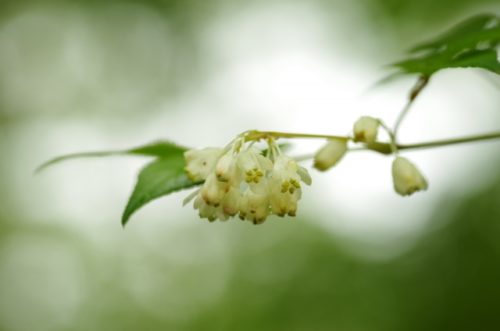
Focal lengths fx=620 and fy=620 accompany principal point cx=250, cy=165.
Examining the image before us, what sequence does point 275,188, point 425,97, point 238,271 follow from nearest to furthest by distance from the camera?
point 275,188 < point 425,97 < point 238,271

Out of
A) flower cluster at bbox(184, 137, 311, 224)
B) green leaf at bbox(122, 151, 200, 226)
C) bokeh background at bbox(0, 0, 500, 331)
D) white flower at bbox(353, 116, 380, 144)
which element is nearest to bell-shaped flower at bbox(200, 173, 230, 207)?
flower cluster at bbox(184, 137, 311, 224)

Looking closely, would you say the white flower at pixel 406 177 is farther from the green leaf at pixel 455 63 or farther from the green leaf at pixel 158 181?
the green leaf at pixel 158 181

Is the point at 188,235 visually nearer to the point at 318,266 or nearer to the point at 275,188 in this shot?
the point at 318,266

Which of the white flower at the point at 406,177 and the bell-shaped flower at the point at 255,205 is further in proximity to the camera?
the white flower at the point at 406,177

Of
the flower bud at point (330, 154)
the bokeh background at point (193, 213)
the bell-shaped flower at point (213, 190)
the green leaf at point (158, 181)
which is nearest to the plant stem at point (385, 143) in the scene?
the flower bud at point (330, 154)

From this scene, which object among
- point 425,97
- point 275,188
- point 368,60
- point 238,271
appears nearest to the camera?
point 275,188

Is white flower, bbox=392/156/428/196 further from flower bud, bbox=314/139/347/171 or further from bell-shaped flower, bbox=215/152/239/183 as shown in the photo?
bell-shaped flower, bbox=215/152/239/183

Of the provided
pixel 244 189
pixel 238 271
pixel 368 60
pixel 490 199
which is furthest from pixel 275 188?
pixel 238 271
